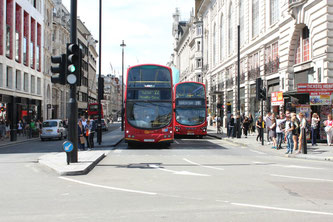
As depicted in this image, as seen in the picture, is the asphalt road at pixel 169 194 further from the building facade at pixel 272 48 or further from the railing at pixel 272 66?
the railing at pixel 272 66

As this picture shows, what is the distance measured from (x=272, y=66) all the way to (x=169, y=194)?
84.7 ft

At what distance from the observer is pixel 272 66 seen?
31.2 metres

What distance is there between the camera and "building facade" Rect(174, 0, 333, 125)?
22.1 m

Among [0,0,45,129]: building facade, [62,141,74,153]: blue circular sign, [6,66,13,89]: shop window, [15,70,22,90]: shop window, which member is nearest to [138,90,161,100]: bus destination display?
[62,141,74,153]: blue circular sign

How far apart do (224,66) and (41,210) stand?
4384 centimetres

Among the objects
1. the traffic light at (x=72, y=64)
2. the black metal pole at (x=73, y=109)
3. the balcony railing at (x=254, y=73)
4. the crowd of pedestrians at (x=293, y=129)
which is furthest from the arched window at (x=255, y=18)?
the traffic light at (x=72, y=64)

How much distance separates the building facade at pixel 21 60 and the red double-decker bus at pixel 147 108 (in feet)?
57.7

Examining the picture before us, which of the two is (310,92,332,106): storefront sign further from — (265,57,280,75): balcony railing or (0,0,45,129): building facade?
(0,0,45,129): building facade

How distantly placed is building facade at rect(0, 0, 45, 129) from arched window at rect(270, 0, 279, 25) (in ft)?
77.5

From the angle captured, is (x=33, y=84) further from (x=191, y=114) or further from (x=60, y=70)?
(x=60, y=70)

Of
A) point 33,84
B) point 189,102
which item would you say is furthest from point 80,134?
point 33,84

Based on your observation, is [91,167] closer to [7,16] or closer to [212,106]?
[7,16]

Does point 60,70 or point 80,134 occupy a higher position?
point 60,70

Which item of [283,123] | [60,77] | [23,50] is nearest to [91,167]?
[60,77]
